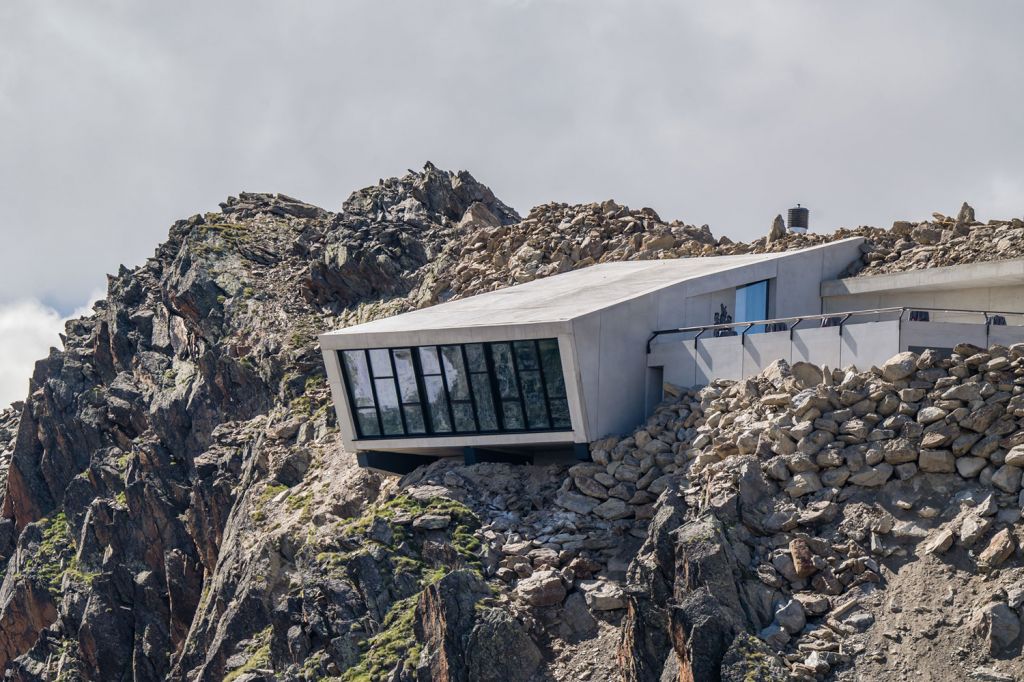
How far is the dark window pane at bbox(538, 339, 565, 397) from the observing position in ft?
127

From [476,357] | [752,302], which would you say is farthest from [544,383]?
[752,302]

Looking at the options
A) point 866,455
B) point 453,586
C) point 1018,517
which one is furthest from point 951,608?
point 453,586

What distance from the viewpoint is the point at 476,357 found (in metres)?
39.7

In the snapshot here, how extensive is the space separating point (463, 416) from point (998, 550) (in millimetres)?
17507

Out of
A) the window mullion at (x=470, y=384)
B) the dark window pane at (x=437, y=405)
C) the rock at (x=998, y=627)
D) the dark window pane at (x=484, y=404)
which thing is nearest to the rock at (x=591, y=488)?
the dark window pane at (x=484, y=404)

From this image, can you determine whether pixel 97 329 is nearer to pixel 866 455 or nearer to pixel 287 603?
pixel 287 603

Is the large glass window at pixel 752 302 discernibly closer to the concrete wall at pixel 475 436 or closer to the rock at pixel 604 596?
the concrete wall at pixel 475 436

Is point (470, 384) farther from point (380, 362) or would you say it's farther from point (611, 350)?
point (611, 350)

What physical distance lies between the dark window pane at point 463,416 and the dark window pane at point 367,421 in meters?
2.89

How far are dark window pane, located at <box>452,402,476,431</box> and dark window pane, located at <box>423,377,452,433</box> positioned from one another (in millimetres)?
274

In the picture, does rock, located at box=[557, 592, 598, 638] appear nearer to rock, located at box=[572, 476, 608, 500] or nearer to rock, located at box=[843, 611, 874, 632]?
rock, located at box=[572, 476, 608, 500]

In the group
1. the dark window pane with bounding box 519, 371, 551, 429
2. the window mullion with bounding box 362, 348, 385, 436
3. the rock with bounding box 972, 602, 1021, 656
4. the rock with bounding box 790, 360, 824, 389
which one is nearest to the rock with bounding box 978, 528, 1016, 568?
the rock with bounding box 972, 602, 1021, 656

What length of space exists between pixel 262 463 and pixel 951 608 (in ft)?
105

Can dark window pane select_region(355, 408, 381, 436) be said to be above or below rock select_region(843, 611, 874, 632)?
above
